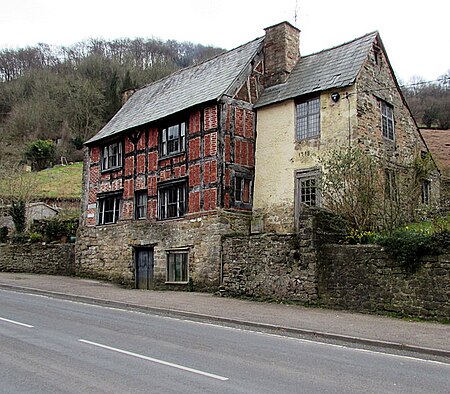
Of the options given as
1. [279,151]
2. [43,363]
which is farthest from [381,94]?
[43,363]

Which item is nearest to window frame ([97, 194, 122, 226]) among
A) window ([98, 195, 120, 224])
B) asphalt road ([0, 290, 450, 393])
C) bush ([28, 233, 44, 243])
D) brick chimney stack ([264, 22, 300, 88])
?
window ([98, 195, 120, 224])

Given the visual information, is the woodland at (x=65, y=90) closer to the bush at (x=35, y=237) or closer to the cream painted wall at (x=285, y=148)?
the bush at (x=35, y=237)

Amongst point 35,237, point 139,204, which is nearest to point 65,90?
point 35,237

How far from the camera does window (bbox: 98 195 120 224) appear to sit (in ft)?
91.0

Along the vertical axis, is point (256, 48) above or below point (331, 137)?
above

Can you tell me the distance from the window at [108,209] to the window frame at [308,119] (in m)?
10.4

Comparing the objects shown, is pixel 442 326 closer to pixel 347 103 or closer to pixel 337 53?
pixel 347 103

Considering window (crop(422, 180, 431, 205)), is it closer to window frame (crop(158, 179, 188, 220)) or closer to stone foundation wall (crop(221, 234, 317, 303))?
stone foundation wall (crop(221, 234, 317, 303))

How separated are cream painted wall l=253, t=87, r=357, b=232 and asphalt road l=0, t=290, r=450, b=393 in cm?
1002

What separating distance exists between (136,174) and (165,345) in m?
17.1

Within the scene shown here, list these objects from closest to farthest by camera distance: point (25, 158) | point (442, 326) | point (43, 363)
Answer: point (43, 363) < point (442, 326) < point (25, 158)

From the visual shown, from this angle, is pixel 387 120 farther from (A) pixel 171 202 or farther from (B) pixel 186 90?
(A) pixel 171 202

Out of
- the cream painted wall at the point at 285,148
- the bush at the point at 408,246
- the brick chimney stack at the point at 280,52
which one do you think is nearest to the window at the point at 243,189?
the cream painted wall at the point at 285,148

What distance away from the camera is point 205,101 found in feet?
75.5
